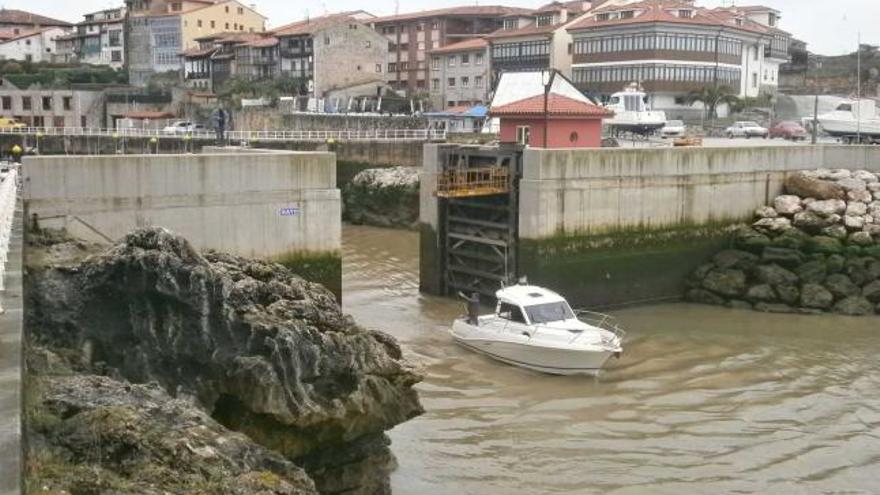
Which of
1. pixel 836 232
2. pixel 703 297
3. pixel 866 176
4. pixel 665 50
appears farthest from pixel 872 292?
pixel 665 50

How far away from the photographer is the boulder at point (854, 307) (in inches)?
1056

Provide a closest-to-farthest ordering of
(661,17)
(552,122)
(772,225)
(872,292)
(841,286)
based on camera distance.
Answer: (872,292) → (841,286) → (772,225) → (552,122) → (661,17)

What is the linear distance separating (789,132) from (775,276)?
25.6 meters

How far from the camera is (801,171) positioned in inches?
1262

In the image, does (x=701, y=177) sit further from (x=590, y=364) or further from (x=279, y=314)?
(x=279, y=314)

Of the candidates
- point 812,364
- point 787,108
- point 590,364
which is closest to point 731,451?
point 590,364

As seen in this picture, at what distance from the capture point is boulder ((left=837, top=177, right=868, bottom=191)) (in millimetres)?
30636

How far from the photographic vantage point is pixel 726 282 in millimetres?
28422

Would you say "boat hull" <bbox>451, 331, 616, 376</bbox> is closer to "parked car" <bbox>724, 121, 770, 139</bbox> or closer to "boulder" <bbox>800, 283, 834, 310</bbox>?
"boulder" <bbox>800, 283, 834, 310</bbox>

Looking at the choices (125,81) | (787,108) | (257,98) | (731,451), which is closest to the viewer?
(731,451)

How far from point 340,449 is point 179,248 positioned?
340 centimetres

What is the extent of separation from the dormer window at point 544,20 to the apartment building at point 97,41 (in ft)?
163

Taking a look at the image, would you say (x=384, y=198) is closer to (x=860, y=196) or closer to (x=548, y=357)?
(x=860, y=196)

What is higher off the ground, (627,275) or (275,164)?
(275,164)
